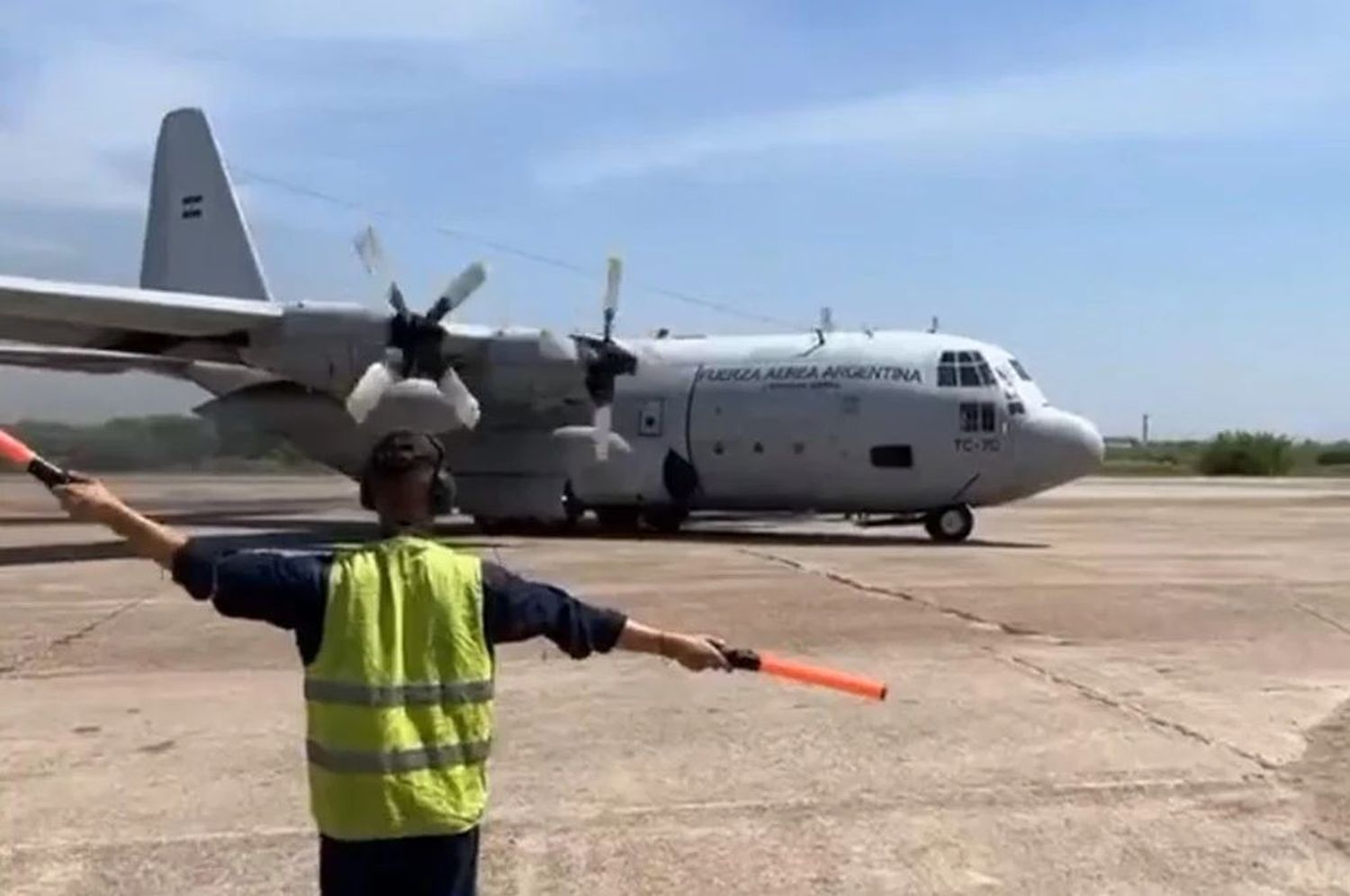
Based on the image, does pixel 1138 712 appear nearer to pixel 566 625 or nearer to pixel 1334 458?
pixel 566 625

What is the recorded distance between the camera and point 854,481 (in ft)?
82.1

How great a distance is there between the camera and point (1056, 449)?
79.2ft

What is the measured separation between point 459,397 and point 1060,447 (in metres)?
9.20

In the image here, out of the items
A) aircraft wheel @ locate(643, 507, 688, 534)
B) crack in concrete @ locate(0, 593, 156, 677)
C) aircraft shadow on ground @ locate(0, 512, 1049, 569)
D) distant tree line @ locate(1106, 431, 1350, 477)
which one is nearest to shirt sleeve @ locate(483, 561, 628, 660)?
crack in concrete @ locate(0, 593, 156, 677)

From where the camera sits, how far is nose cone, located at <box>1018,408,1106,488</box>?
24125 millimetres

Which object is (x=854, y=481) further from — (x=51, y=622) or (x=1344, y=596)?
(x=51, y=622)

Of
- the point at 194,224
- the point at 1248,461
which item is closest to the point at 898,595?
the point at 194,224

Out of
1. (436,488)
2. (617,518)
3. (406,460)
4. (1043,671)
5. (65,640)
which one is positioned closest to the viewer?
(406,460)

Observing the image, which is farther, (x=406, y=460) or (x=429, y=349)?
(x=429, y=349)

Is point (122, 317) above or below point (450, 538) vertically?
above

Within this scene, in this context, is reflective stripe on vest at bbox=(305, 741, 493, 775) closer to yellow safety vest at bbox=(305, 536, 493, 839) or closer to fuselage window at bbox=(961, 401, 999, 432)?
yellow safety vest at bbox=(305, 536, 493, 839)

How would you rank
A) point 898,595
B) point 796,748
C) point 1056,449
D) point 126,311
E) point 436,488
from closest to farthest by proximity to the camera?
point 436,488, point 796,748, point 898,595, point 126,311, point 1056,449

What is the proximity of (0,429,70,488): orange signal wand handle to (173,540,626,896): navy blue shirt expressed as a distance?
13.5 inches

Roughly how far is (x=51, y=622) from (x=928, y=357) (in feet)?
48.8
